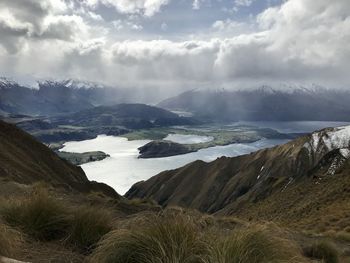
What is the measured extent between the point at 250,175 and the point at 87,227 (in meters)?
102

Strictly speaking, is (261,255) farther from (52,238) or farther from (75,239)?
(52,238)

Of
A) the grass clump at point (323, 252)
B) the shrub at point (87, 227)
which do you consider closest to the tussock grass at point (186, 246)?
the shrub at point (87, 227)

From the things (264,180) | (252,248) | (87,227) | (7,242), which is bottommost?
(264,180)

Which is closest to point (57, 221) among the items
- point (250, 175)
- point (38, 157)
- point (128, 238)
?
point (128, 238)

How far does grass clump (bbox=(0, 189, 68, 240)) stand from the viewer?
736cm

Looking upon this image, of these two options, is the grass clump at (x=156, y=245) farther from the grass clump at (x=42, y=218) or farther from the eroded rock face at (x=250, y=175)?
the eroded rock face at (x=250, y=175)

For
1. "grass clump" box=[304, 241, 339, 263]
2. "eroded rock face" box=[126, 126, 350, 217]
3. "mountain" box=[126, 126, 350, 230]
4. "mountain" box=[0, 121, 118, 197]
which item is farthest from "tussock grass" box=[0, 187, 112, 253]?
"eroded rock face" box=[126, 126, 350, 217]

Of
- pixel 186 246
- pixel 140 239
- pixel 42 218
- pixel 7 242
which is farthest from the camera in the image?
pixel 42 218

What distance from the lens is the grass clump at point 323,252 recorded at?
9703mm

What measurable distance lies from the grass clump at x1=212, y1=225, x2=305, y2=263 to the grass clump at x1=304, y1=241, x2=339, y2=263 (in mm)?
4709

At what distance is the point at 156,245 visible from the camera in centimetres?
523

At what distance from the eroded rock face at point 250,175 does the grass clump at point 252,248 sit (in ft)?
168

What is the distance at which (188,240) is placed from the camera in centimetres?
539

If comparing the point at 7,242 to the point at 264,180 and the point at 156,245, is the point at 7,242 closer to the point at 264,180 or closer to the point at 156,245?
the point at 156,245
